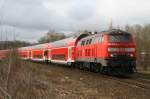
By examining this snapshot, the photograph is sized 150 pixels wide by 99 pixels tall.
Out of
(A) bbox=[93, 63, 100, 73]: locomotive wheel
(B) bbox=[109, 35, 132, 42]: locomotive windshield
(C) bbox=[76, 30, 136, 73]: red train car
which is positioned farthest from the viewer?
(A) bbox=[93, 63, 100, 73]: locomotive wheel

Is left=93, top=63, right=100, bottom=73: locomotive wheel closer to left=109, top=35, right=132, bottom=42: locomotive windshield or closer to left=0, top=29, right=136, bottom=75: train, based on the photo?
left=0, top=29, right=136, bottom=75: train

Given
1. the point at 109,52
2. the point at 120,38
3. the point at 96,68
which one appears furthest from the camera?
the point at 96,68

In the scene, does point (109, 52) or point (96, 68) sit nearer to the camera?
point (109, 52)

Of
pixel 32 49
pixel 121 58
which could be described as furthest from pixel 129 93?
pixel 32 49

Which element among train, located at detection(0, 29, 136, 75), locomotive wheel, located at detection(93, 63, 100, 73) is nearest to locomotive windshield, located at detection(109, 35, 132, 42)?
train, located at detection(0, 29, 136, 75)

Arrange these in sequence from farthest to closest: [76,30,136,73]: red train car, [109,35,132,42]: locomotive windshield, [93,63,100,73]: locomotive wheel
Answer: [93,63,100,73]: locomotive wheel, [109,35,132,42]: locomotive windshield, [76,30,136,73]: red train car

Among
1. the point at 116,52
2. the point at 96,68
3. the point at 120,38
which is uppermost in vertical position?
the point at 120,38

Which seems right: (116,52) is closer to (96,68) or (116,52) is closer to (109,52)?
(109,52)

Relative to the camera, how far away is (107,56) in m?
24.0

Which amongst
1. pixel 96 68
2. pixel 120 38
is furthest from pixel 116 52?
pixel 96 68

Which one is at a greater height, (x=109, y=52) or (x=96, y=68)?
(x=109, y=52)

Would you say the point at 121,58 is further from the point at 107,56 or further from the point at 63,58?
the point at 63,58

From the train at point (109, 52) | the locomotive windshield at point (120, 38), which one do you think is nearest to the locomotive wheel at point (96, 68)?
the train at point (109, 52)

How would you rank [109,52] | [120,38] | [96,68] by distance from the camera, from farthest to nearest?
[96,68], [120,38], [109,52]
